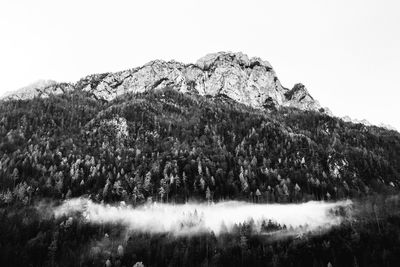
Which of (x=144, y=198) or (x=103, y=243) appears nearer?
(x=103, y=243)

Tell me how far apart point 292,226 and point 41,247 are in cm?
11458

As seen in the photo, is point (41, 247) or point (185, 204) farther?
point (185, 204)

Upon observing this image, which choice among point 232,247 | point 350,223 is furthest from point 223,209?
point 350,223

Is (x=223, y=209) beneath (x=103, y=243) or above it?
above

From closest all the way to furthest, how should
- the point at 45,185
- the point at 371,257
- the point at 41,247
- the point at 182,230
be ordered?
the point at 41,247
the point at 371,257
the point at 182,230
the point at 45,185

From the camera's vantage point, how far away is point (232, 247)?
16138 centimetres

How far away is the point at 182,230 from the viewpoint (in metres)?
176

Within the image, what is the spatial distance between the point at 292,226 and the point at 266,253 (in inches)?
1306

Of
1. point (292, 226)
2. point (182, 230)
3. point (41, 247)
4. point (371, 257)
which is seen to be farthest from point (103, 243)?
point (371, 257)

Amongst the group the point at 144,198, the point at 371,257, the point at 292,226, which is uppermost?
the point at 144,198

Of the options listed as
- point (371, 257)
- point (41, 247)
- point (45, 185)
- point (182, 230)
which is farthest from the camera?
point (45, 185)

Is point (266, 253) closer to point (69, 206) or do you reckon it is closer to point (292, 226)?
point (292, 226)

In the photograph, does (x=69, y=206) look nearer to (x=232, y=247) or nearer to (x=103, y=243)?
(x=103, y=243)

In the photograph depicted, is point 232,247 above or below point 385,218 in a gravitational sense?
below
